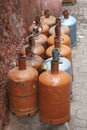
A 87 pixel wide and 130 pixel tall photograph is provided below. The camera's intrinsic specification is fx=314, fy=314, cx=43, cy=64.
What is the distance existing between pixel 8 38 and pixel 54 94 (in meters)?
1.45

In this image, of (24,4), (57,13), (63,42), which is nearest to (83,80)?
(63,42)

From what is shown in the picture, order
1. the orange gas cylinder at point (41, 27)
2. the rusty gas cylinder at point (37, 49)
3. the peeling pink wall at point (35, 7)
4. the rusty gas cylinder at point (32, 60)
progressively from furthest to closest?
1. the peeling pink wall at point (35, 7)
2. the orange gas cylinder at point (41, 27)
3. the rusty gas cylinder at point (37, 49)
4. the rusty gas cylinder at point (32, 60)

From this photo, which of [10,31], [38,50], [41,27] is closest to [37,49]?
[38,50]

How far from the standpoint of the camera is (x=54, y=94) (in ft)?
14.0

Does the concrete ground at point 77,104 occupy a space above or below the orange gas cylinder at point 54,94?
below

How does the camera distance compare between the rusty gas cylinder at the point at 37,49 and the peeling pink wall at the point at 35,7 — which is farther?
the peeling pink wall at the point at 35,7

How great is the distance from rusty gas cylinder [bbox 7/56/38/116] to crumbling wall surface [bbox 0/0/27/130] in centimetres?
18

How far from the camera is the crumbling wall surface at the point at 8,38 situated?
15.1 feet

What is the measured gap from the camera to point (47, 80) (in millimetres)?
4266

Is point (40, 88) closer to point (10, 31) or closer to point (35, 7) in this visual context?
point (10, 31)

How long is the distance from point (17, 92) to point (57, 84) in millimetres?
587

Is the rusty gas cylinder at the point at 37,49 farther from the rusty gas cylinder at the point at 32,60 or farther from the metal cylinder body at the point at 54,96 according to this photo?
the metal cylinder body at the point at 54,96

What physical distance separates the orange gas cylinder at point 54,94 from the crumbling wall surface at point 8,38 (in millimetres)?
572

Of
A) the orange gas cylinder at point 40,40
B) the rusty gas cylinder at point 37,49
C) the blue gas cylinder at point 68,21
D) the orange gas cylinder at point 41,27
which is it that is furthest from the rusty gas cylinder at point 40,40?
the blue gas cylinder at point 68,21
